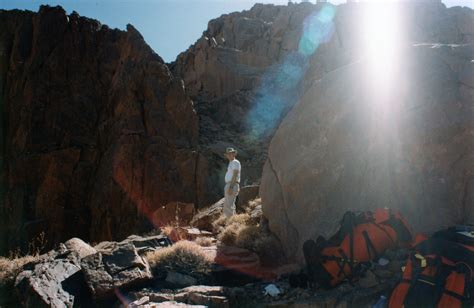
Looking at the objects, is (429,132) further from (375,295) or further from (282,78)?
(282,78)

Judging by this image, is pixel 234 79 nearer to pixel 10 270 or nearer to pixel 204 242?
pixel 204 242

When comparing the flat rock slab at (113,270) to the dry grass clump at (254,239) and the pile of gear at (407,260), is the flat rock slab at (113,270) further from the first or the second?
the pile of gear at (407,260)

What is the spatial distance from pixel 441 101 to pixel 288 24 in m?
58.5

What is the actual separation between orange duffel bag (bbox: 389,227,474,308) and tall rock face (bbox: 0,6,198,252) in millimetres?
21886

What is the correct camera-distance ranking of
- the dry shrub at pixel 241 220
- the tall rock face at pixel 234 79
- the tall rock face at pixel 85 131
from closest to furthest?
1. the dry shrub at pixel 241 220
2. the tall rock face at pixel 85 131
3. the tall rock face at pixel 234 79

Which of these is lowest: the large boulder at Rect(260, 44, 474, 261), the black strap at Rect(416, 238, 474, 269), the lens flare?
the black strap at Rect(416, 238, 474, 269)

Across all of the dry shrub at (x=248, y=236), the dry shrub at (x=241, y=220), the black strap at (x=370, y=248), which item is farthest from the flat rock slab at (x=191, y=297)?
the dry shrub at (x=241, y=220)

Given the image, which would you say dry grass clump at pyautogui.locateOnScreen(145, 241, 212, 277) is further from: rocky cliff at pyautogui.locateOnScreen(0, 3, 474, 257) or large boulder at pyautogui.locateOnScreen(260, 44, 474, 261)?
rocky cliff at pyautogui.locateOnScreen(0, 3, 474, 257)

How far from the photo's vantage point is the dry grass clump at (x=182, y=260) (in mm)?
6625

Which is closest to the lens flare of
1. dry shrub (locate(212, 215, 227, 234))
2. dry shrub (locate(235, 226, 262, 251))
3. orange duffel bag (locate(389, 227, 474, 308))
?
dry shrub (locate(212, 215, 227, 234))

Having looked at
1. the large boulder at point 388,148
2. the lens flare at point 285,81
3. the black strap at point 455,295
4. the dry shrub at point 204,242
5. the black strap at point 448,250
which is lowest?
the dry shrub at point 204,242

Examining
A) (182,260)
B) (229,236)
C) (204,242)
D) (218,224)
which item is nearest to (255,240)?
(229,236)

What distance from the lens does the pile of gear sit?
4.11 meters

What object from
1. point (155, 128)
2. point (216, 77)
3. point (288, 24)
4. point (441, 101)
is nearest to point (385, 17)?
point (288, 24)
